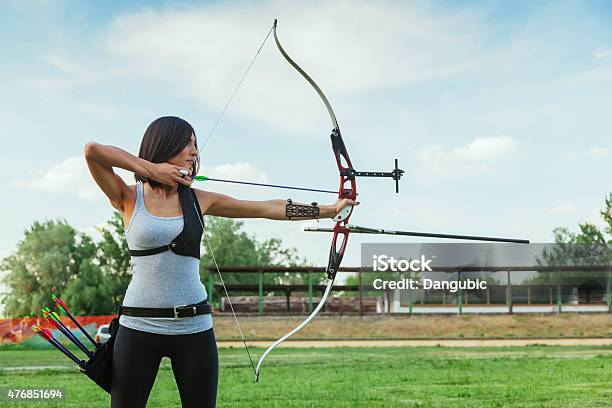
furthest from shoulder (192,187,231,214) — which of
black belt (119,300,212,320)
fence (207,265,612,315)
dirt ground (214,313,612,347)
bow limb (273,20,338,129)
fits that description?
fence (207,265,612,315)

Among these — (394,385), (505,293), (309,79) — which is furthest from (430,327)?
(309,79)

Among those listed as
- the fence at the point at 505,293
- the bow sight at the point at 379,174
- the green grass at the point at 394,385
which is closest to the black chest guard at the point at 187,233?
the bow sight at the point at 379,174

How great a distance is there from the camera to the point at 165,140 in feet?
8.38

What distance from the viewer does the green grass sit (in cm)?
764

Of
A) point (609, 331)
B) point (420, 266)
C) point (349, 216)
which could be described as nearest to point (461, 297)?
point (420, 266)

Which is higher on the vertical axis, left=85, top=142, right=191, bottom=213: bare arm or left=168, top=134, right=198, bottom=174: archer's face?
left=168, top=134, right=198, bottom=174: archer's face

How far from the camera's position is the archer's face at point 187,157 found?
2.57 m

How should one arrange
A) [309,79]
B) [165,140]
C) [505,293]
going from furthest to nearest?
[505,293]
[309,79]
[165,140]

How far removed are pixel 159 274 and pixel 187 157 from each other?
1.34 ft

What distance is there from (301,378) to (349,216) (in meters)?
7.92

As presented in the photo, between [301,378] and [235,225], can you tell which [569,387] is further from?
[235,225]

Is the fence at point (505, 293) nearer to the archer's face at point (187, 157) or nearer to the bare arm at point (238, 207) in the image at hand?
the bare arm at point (238, 207)

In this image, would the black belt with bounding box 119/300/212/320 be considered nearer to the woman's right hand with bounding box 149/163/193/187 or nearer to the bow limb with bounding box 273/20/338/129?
the woman's right hand with bounding box 149/163/193/187

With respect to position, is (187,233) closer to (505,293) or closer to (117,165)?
(117,165)
